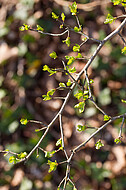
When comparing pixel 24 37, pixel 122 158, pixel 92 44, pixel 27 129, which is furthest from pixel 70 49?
pixel 122 158

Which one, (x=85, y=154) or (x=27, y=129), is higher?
(x=27, y=129)

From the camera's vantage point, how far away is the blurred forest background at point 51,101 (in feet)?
7.02

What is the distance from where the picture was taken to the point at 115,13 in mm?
2361

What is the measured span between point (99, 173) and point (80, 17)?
1463 millimetres

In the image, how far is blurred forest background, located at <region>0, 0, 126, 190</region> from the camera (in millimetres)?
2139

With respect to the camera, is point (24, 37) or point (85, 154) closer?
point (85, 154)

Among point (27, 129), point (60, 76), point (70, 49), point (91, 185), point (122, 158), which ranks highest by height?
point (70, 49)

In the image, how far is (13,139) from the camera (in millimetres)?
2311

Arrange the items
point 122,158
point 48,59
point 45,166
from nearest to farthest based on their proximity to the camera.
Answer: point 122,158 < point 45,166 < point 48,59

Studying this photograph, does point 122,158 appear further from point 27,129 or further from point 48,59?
point 48,59

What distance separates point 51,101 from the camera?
7.66ft

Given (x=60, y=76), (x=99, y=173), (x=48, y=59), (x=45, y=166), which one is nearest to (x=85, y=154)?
(x=99, y=173)

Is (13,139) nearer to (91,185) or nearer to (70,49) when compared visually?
(91,185)

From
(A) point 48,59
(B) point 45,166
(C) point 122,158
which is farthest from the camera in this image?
(A) point 48,59
